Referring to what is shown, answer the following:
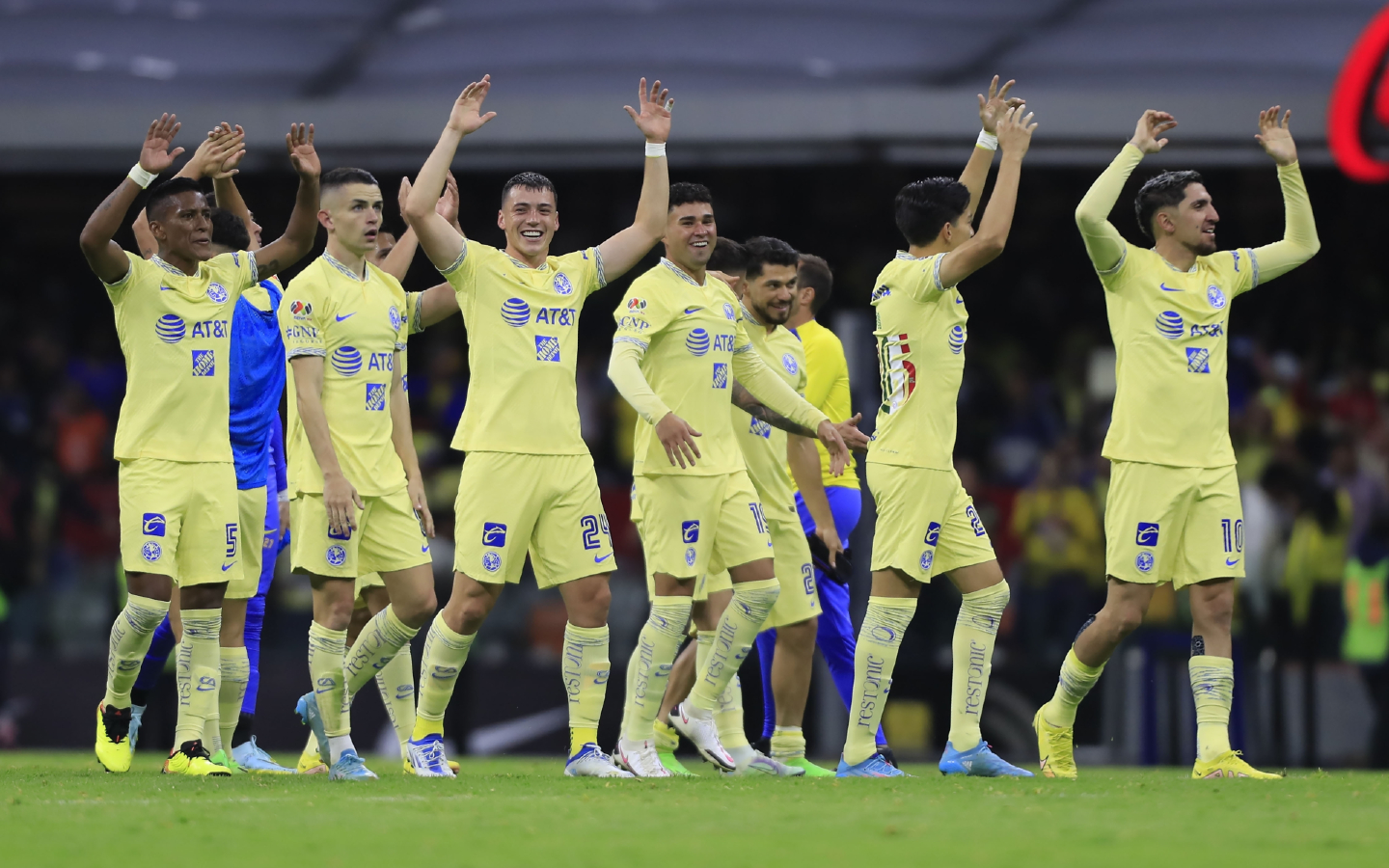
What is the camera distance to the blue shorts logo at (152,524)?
25.0 ft

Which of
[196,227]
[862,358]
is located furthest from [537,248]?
[862,358]

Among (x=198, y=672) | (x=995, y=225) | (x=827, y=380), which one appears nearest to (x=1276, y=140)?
(x=995, y=225)

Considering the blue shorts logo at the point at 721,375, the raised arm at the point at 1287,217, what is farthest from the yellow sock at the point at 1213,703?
the blue shorts logo at the point at 721,375

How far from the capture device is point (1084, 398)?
18.5 meters

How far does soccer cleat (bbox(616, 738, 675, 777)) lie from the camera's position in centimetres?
780

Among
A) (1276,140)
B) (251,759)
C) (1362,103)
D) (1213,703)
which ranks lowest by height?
(251,759)

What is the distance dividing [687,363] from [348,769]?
2281mm

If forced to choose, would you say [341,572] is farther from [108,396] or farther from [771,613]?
[108,396]

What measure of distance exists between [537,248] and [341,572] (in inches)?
64.2

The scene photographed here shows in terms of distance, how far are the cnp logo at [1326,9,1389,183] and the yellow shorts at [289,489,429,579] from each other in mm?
9084

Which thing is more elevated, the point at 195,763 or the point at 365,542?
the point at 365,542

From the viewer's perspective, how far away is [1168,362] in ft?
25.6

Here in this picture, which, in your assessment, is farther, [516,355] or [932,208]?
[932,208]

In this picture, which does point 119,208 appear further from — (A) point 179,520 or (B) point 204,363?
(A) point 179,520
